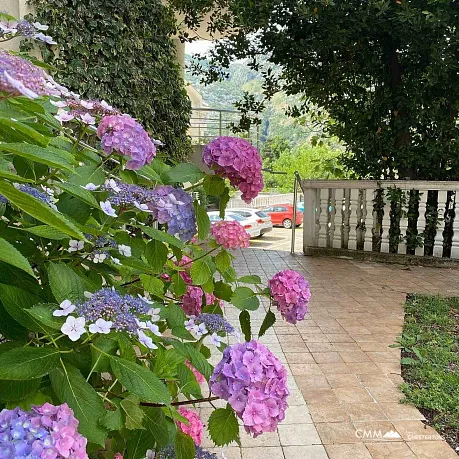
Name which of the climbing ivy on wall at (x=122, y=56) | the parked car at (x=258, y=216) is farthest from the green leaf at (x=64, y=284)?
the parked car at (x=258, y=216)

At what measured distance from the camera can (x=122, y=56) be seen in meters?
4.22

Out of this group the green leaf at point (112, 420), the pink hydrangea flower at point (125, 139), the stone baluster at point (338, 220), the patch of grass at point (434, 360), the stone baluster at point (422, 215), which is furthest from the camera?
the stone baluster at point (338, 220)

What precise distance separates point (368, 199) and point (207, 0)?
3.11m

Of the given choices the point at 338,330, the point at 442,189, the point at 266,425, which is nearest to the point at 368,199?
the point at 442,189

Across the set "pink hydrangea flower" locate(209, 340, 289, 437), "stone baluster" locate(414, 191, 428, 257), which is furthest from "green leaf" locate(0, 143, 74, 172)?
"stone baluster" locate(414, 191, 428, 257)

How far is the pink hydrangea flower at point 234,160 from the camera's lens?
3.76 feet

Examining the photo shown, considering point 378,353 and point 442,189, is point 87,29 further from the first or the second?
point 442,189

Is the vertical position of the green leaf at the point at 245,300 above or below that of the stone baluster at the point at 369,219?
above

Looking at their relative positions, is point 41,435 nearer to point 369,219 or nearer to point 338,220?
point 369,219

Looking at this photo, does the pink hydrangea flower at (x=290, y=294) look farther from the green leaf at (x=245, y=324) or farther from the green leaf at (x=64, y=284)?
the green leaf at (x=64, y=284)

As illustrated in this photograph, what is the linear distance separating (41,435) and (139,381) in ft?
0.59

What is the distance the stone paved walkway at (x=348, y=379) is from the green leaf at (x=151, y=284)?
117 centimetres

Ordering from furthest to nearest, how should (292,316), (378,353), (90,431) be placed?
(378,353)
(292,316)
(90,431)

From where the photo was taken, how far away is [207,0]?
514cm
